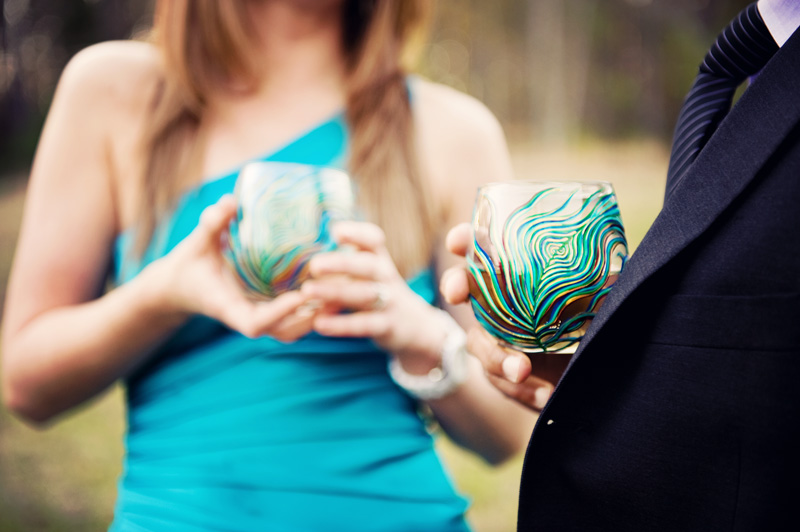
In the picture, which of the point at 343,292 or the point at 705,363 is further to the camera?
the point at 343,292

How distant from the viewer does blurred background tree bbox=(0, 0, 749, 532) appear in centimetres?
296

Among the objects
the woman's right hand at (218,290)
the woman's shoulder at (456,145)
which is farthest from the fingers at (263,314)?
the woman's shoulder at (456,145)

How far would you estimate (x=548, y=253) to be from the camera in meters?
0.60

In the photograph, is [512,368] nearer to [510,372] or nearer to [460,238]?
[510,372]

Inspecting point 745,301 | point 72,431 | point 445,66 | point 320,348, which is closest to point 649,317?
point 745,301

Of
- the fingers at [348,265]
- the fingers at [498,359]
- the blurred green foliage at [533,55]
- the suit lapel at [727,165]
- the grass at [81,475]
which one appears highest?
the suit lapel at [727,165]

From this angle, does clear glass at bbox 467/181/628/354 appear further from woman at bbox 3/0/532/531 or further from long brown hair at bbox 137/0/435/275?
long brown hair at bbox 137/0/435/275

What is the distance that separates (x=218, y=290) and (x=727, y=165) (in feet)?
1.97

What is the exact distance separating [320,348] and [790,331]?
2.43 feet

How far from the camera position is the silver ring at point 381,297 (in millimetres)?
810

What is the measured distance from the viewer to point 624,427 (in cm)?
58

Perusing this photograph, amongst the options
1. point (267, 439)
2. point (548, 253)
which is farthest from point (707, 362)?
point (267, 439)

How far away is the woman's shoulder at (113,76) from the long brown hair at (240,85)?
0.12 ft

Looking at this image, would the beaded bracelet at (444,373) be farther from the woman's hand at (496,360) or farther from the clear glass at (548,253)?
the clear glass at (548,253)
